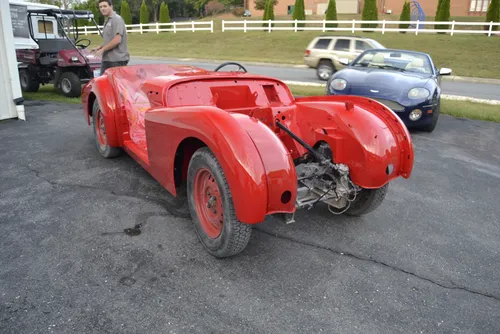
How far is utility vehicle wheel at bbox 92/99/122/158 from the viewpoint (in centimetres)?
488

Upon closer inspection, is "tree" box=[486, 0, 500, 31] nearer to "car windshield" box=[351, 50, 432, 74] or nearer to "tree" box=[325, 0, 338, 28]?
"tree" box=[325, 0, 338, 28]

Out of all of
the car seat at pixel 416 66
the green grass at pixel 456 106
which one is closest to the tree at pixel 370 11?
the green grass at pixel 456 106

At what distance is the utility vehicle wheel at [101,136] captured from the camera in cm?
488

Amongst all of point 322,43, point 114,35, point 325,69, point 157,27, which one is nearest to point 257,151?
point 114,35

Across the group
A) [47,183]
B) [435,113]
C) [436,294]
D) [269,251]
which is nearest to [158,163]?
[269,251]

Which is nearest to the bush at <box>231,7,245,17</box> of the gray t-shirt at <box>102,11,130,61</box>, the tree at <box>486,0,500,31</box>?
the tree at <box>486,0,500,31</box>

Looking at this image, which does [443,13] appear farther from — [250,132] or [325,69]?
[250,132]

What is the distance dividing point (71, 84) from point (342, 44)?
1005cm

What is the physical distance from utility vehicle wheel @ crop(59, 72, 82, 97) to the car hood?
6288mm

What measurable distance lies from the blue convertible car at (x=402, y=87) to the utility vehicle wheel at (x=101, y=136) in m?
4.10

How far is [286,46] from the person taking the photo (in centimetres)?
2639

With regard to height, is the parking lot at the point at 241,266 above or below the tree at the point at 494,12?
below

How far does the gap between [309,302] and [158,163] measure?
1.79 meters

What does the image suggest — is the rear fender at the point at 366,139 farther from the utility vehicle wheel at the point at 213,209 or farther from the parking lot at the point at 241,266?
the utility vehicle wheel at the point at 213,209
